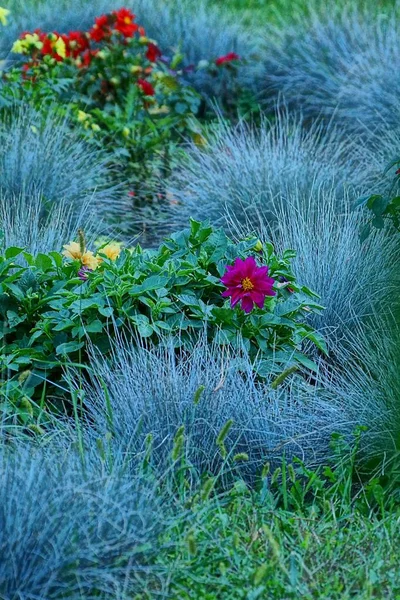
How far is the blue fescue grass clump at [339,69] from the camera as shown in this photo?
23.3ft

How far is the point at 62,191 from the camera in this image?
5.57 m

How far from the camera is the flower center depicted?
3.53 metres

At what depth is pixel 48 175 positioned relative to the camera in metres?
5.61

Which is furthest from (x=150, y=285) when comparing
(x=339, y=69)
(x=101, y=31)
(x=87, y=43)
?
(x=339, y=69)

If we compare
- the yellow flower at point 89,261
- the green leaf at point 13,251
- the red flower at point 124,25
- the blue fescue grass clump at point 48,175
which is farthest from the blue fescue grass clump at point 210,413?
the red flower at point 124,25

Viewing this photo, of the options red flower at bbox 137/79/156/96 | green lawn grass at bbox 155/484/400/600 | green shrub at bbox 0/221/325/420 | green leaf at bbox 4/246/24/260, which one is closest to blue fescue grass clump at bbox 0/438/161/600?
green lawn grass at bbox 155/484/400/600

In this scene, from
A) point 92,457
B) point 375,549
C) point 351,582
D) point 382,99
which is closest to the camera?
point 351,582

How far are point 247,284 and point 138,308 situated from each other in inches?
18.2

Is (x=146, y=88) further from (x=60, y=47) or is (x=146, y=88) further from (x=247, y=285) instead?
(x=247, y=285)

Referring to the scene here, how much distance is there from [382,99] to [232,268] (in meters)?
3.88

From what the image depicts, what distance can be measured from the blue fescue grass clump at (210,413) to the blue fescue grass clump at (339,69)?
346 cm

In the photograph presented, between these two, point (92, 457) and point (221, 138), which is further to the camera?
point (221, 138)

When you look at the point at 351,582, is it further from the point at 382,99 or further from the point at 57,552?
the point at 382,99

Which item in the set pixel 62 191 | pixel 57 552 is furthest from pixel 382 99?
pixel 57 552
